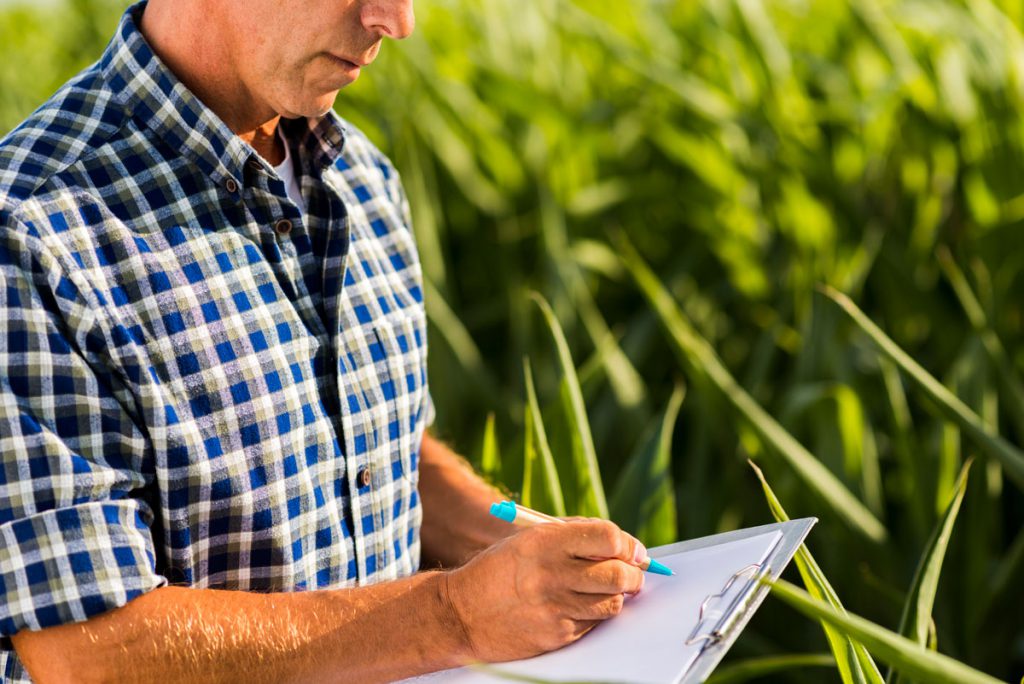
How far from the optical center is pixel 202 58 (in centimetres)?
96

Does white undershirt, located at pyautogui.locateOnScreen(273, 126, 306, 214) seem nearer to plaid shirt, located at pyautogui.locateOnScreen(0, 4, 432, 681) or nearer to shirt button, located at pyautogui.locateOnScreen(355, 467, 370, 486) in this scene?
plaid shirt, located at pyautogui.locateOnScreen(0, 4, 432, 681)

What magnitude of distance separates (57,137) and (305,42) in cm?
19

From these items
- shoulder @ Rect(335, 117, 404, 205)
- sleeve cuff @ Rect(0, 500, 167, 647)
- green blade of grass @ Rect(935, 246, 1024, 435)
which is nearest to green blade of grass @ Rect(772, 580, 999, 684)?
sleeve cuff @ Rect(0, 500, 167, 647)

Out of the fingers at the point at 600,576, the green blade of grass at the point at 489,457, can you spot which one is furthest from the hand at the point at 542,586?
the green blade of grass at the point at 489,457

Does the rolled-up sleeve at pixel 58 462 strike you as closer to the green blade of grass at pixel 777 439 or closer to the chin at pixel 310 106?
the chin at pixel 310 106

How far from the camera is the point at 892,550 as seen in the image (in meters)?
1.50

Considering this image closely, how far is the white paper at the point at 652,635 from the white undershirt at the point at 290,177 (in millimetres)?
418

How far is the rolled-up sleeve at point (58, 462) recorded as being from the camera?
2.55 feet

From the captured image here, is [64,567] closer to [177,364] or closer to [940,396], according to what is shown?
[177,364]

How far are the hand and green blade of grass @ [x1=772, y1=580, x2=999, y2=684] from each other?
178 mm

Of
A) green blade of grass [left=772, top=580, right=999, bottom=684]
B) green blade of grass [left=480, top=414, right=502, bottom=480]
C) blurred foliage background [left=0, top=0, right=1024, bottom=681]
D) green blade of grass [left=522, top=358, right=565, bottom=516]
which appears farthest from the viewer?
blurred foliage background [left=0, top=0, right=1024, bottom=681]

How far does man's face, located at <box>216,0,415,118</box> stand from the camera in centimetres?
91

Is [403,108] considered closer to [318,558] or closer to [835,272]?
[835,272]

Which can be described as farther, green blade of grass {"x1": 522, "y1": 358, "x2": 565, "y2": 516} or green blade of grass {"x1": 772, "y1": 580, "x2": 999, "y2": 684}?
green blade of grass {"x1": 522, "y1": 358, "x2": 565, "y2": 516}
